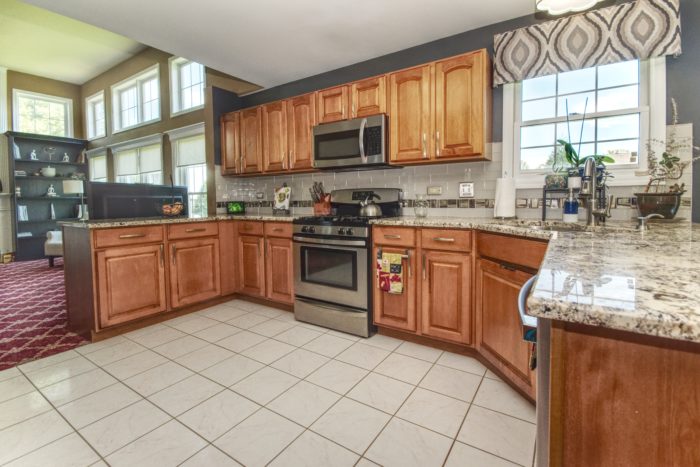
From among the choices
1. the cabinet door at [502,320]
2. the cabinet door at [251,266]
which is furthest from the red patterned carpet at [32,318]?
the cabinet door at [502,320]

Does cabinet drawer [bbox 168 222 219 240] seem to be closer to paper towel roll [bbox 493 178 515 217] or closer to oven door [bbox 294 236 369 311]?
oven door [bbox 294 236 369 311]

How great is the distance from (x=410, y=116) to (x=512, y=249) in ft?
4.90

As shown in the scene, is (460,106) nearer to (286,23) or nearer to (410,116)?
(410,116)

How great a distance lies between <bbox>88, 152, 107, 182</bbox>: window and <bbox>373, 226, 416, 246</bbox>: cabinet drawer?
6.98m

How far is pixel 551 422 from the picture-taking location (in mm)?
614

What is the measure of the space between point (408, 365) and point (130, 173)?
6.63 metres

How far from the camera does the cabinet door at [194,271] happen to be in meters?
3.26

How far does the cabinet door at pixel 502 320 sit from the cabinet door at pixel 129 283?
8.89 ft

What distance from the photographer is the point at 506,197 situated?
103 inches

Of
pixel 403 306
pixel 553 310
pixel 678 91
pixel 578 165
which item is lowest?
pixel 403 306

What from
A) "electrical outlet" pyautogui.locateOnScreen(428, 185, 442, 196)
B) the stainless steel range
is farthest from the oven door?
"electrical outlet" pyautogui.locateOnScreen(428, 185, 442, 196)

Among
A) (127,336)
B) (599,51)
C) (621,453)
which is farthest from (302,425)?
(599,51)

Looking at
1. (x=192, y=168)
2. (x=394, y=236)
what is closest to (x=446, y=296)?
(x=394, y=236)

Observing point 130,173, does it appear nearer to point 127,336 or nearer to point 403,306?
point 127,336
